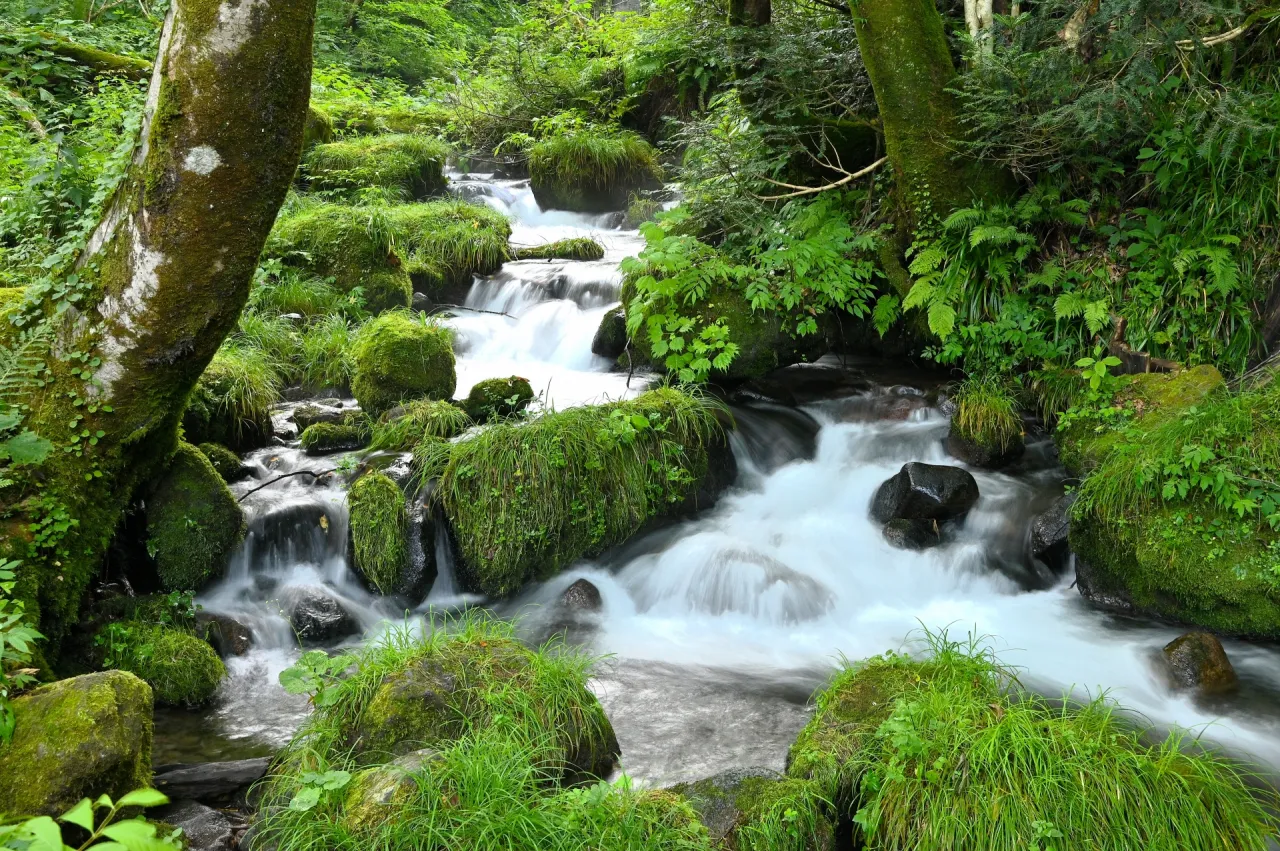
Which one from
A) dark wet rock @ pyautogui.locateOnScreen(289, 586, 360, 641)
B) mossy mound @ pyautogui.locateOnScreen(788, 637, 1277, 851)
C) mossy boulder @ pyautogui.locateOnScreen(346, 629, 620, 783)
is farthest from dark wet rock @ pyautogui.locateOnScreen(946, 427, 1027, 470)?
dark wet rock @ pyautogui.locateOnScreen(289, 586, 360, 641)

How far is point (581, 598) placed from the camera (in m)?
5.85

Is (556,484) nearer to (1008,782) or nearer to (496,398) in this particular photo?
(496,398)

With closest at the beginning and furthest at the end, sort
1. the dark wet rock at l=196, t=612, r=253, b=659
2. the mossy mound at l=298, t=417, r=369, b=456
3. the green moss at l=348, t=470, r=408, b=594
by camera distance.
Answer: the dark wet rock at l=196, t=612, r=253, b=659 < the green moss at l=348, t=470, r=408, b=594 < the mossy mound at l=298, t=417, r=369, b=456

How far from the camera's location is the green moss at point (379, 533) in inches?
225

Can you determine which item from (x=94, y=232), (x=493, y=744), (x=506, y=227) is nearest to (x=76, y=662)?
(x=94, y=232)

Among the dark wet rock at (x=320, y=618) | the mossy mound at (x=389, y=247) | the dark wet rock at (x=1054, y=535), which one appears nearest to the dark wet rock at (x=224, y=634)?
the dark wet rock at (x=320, y=618)

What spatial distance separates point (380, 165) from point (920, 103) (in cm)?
851

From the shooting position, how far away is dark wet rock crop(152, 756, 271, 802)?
3.90 metres

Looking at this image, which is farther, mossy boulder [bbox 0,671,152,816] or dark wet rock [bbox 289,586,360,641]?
dark wet rock [bbox 289,586,360,641]

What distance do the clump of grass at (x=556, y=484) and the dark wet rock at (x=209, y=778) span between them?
80.4 inches

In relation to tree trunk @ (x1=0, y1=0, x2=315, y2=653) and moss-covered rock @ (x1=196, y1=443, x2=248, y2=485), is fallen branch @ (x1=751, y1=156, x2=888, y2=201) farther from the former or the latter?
moss-covered rock @ (x1=196, y1=443, x2=248, y2=485)

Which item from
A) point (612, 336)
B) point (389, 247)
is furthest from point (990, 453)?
point (389, 247)

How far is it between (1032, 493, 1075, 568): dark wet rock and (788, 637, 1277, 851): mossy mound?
7.02 ft

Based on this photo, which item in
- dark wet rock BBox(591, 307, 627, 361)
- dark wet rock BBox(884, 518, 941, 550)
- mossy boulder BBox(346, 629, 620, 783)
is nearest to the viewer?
mossy boulder BBox(346, 629, 620, 783)
